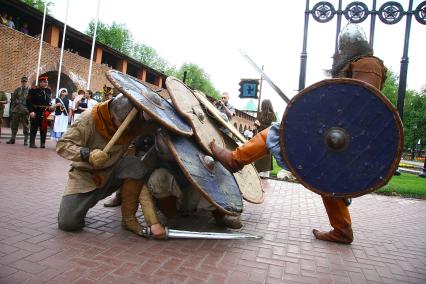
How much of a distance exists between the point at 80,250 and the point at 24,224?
0.80 metres

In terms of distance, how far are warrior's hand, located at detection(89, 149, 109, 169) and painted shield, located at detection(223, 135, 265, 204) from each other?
139 cm

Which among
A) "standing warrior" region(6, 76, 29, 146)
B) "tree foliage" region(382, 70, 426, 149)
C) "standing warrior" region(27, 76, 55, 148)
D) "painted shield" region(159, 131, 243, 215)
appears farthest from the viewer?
"tree foliage" region(382, 70, 426, 149)

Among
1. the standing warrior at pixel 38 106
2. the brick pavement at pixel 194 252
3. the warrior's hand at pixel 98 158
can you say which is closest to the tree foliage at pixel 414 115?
the standing warrior at pixel 38 106

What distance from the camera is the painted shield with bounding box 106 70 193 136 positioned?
2320 mm

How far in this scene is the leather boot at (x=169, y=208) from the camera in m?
3.06

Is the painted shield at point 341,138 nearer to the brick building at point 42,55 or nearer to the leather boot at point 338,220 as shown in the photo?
the leather boot at point 338,220

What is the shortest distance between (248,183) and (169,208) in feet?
3.11

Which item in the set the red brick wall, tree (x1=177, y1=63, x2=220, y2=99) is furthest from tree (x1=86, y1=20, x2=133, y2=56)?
the red brick wall

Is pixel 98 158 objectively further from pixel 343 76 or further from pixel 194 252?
pixel 343 76

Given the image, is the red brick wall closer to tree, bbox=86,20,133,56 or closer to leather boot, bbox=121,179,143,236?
leather boot, bbox=121,179,143,236

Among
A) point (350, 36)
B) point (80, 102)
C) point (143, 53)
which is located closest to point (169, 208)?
point (350, 36)

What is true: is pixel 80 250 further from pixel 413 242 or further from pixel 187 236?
pixel 413 242

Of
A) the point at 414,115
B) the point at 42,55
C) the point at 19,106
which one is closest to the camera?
the point at 19,106

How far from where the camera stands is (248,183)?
11.8ft
